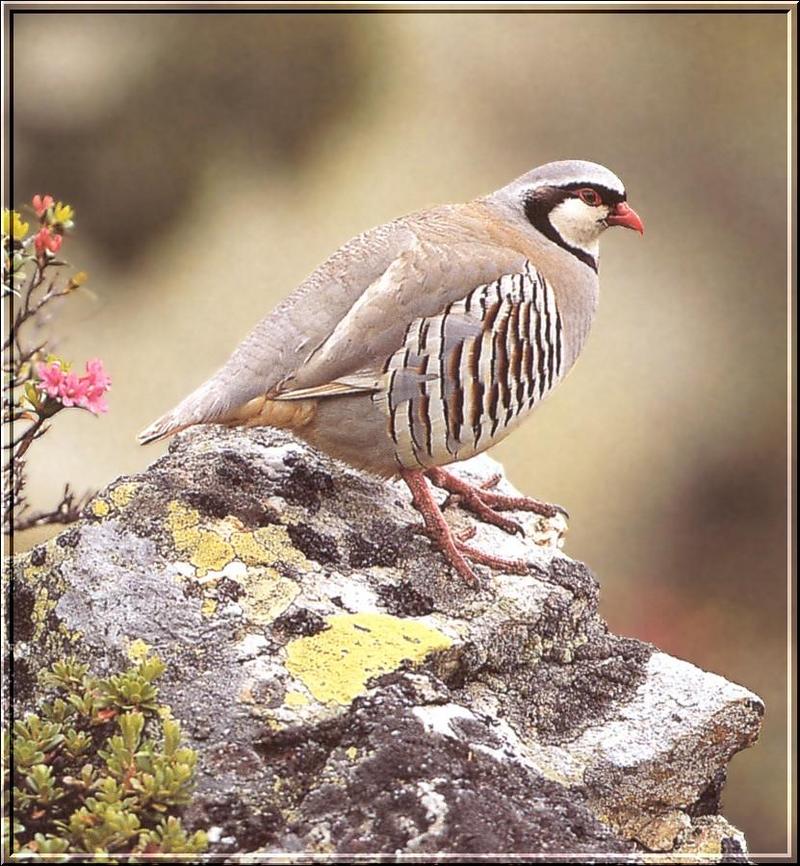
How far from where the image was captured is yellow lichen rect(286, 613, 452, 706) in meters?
3.30

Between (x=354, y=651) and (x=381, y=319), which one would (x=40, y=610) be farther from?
(x=381, y=319)

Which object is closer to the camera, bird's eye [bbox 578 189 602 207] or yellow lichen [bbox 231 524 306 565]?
yellow lichen [bbox 231 524 306 565]

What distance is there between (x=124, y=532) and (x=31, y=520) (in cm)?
30

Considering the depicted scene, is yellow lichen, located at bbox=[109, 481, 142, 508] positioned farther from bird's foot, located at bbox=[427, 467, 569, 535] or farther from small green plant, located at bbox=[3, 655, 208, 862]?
bird's foot, located at bbox=[427, 467, 569, 535]

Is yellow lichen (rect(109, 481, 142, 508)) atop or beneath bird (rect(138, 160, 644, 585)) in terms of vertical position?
beneath

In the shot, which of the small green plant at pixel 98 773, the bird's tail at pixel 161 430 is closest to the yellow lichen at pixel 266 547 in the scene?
the bird's tail at pixel 161 430

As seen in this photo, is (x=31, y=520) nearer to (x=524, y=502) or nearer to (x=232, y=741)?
(x=232, y=741)

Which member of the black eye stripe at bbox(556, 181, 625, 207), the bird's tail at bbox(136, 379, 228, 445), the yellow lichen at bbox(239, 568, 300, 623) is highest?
the black eye stripe at bbox(556, 181, 625, 207)

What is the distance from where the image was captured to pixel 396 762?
3.10 meters

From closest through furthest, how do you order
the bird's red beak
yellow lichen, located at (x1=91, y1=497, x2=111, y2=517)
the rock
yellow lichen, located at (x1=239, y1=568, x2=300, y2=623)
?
1. the rock
2. yellow lichen, located at (x1=239, y1=568, x2=300, y2=623)
3. yellow lichen, located at (x1=91, y1=497, x2=111, y2=517)
4. the bird's red beak

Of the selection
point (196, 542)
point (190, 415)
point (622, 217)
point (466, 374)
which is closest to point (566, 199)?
point (622, 217)

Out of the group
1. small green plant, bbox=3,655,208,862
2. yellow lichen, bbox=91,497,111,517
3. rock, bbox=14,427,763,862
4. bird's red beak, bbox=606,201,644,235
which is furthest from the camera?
bird's red beak, bbox=606,201,644,235

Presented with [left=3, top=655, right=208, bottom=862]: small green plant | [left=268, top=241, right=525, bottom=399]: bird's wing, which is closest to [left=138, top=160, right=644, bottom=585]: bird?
[left=268, top=241, right=525, bottom=399]: bird's wing

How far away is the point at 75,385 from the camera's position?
3.39m
